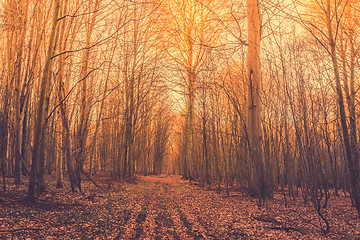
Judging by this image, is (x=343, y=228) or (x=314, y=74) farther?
(x=314, y=74)

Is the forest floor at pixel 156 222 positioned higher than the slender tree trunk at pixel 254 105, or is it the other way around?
the slender tree trunk at pixel 254 105

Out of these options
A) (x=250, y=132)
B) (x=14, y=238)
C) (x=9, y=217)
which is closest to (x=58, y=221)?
(x=9, y=217)

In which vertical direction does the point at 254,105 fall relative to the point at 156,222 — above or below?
above

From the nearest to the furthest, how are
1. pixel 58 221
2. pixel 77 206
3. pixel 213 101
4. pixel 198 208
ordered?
pixel 58 221 → pixel 77 206 → pixel 198 208 → pixel 213 101

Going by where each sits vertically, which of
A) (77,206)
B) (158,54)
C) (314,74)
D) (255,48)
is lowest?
(77,206)

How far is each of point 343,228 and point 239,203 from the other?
251cm

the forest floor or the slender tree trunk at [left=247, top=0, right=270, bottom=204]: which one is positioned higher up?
the slender tree trunk at [left=247, top=0, right=270, bottom=204]

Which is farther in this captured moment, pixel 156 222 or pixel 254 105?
pixel 254 105

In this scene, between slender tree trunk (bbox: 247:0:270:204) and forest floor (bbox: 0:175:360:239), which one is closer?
forest floor (bbox: 0:175:360:239)

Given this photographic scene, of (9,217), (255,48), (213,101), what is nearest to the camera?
(9,217)

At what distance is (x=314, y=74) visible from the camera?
5.81 metres

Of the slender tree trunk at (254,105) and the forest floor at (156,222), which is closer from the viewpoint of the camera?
the forest floor at (156,222)

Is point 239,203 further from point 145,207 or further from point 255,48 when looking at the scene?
point 255,48

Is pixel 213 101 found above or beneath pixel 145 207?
above
